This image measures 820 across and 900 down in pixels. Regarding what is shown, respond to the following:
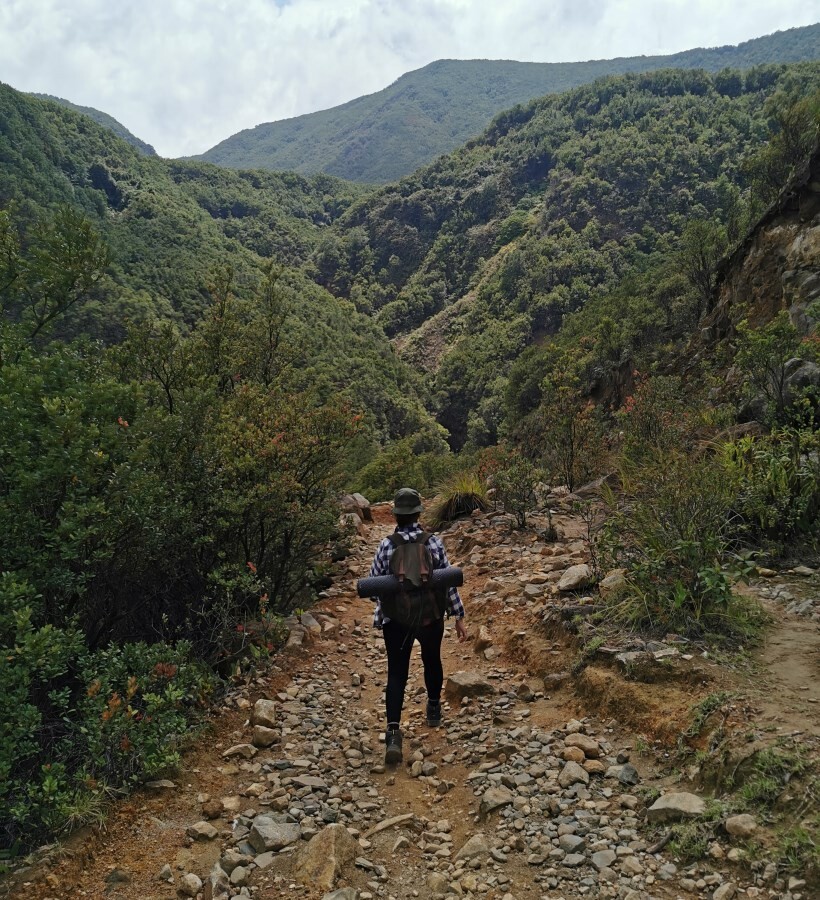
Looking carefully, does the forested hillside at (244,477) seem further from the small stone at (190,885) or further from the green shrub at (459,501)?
the small stone at (190,885)

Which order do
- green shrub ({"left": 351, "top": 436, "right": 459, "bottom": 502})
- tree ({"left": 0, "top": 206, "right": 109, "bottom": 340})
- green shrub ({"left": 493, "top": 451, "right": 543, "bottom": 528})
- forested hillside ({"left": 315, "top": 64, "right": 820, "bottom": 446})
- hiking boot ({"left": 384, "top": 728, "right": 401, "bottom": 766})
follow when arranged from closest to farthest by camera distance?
hiking boot ({"left": 384, "top": 728, "right": 401, "bottom": 766}) → tree ({"left": 0, "top": 206, "right": 109, "bottom": 340}) → green shrub ({"left": 493, "top": 451, "right": 543, "bottom": 528}) → green shrub ({"left": 351, "top": 436, "right": 459, "bottom": 502}) → forested hillside ({"left": 315, "top": 64, "right": 820, "bottom": 446})

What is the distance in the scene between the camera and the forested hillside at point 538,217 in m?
80.8

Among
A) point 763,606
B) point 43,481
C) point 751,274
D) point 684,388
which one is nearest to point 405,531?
point 43,481

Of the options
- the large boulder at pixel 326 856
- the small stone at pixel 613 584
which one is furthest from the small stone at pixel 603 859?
the small stone at pixel 613 584

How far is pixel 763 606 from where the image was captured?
4.52 m

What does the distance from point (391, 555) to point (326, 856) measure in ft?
6.05

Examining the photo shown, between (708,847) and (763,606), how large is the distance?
2471 millimetres

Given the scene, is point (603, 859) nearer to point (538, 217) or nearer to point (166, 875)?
point (166, 875)

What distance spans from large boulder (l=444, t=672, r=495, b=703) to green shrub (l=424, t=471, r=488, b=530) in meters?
5.98

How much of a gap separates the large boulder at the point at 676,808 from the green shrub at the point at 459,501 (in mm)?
7846

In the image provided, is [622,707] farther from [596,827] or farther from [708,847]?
[708,847]

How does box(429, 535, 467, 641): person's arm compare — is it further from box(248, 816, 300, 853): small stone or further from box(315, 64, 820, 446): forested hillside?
box(315, 64, 820, 446): forested hillside

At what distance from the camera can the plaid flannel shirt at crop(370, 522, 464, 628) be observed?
4297 millimetres

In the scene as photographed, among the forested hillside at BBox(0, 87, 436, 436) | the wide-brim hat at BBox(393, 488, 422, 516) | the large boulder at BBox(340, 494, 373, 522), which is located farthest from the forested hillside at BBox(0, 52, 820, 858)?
the forested hillside at BBox(0, 87, 436, 436)
